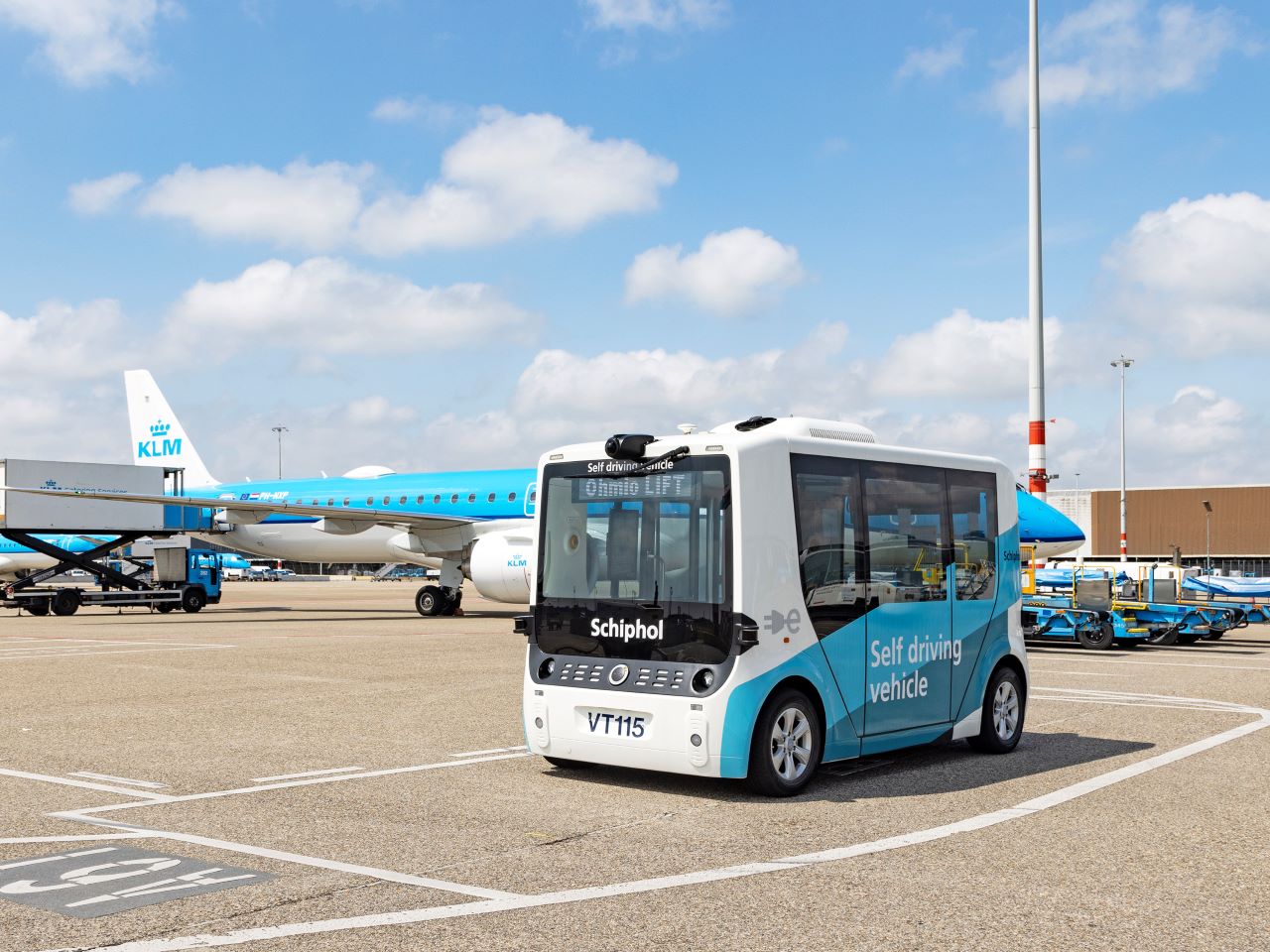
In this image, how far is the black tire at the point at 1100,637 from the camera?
22.6m

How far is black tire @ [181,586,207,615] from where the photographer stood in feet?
131

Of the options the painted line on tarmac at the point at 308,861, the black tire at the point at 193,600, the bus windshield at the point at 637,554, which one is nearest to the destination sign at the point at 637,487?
the bus windshield at the point at 637,554

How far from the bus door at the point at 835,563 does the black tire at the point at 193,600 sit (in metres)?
34.0

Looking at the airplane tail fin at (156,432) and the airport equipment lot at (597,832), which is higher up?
the airplane tail fin at (156,432)

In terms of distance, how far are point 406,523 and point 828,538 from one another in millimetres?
24233

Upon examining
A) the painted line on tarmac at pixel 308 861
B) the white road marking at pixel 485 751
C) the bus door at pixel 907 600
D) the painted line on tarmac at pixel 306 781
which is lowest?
the white road marking at pixel 485 751

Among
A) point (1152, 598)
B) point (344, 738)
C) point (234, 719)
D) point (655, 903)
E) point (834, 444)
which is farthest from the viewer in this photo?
point (1152, 598)

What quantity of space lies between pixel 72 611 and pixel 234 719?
28.8 m

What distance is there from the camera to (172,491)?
4144 centimetres

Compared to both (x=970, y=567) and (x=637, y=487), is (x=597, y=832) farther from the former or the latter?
(x=970, y=567)

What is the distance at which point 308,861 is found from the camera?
682cm

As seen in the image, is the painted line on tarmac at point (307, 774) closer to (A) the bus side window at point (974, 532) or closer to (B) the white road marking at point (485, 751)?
(B) the white road marking at point (485, 751)

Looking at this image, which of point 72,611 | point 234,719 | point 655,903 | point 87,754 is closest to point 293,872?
point 655,903

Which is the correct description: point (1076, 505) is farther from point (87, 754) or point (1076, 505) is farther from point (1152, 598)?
point (87, 754)
